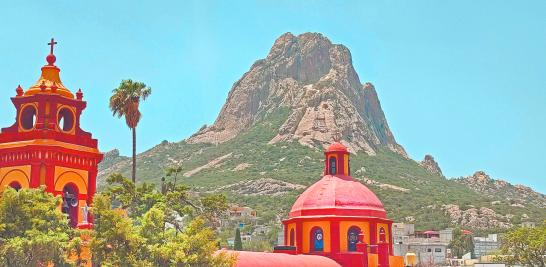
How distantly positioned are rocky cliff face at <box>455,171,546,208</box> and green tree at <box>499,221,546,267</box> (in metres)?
124

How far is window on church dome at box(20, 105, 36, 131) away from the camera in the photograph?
29016 millimetres

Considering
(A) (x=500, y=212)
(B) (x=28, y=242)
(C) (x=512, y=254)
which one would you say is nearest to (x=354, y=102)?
(A) (x=500, y=212)

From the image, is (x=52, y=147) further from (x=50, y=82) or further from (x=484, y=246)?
(x=484, y=246)

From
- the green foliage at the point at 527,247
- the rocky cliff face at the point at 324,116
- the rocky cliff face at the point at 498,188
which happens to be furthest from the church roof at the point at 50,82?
the rocky cliff face at the point at 498,188

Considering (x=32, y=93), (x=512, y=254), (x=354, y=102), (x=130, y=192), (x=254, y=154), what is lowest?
(x=512, y=254)

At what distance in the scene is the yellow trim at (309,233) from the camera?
1628 inches

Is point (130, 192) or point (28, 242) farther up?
point (130, 192)

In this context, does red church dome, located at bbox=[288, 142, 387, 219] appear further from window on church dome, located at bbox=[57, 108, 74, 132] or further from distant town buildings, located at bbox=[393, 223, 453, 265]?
distant town buildings, located at bbox=[393, 223, 453, 265]

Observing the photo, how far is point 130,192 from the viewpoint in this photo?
1387 inches

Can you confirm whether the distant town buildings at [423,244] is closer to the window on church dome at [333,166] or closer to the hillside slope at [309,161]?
the hillside slope at [309,161]

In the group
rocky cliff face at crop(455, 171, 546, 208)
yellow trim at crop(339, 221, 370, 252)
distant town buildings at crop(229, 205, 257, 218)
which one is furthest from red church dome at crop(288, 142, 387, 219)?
rocky cliff face at crop(455, 171, 546, 208)

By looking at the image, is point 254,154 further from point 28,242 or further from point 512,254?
point 28,242

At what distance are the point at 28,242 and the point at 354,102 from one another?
168m

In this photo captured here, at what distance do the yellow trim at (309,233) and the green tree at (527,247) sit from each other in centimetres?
1648
